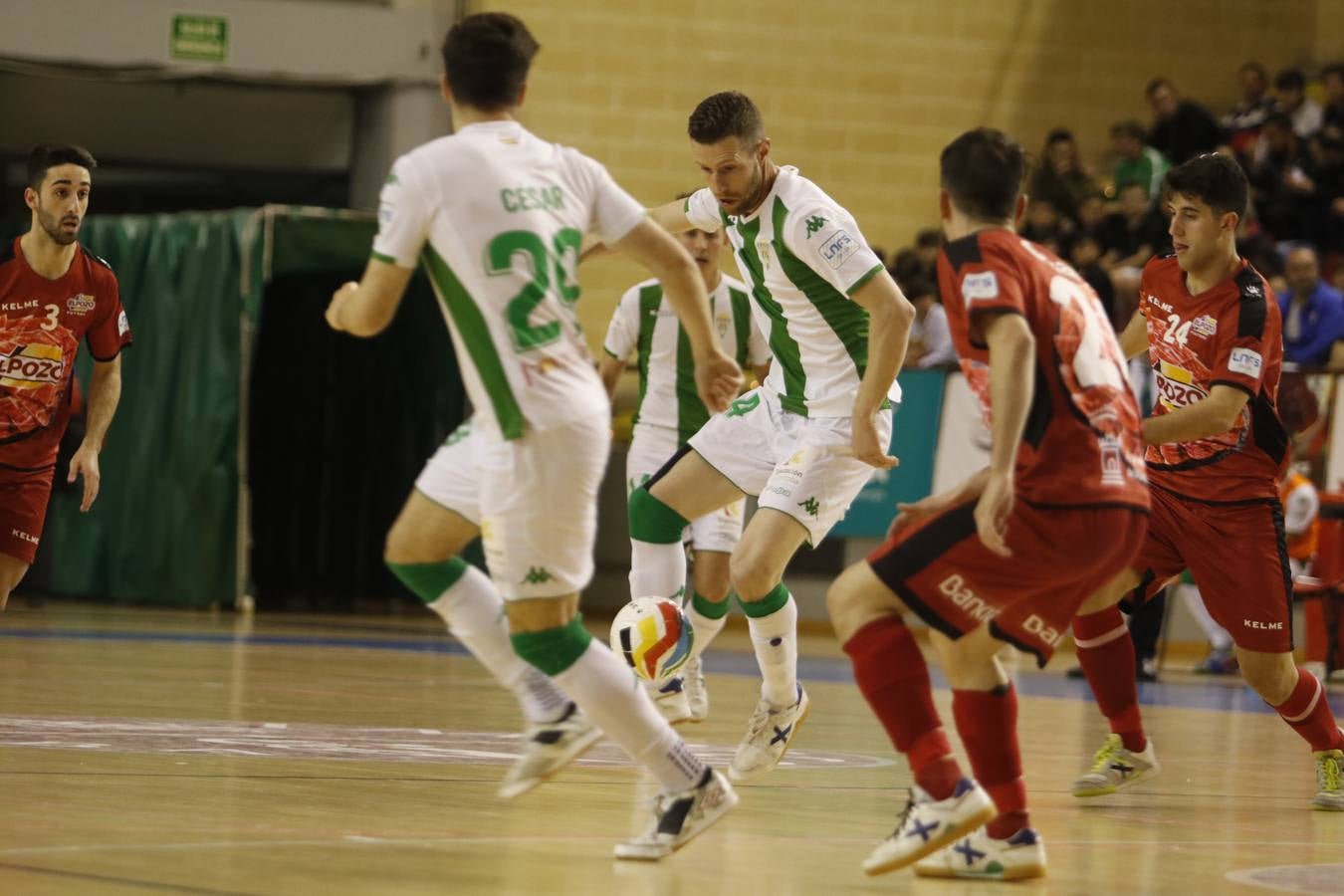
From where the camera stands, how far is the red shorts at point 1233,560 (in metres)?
7.00

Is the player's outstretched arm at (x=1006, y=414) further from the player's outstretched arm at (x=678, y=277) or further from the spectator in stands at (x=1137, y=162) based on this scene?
the spectator in stands at (x=1137, y=162)

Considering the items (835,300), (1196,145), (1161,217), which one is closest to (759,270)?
(835,300)

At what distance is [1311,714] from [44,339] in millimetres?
4925

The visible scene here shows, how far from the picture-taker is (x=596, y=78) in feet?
60.7

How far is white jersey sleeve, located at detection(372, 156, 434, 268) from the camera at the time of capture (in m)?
4.84

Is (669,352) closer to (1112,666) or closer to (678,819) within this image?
(1112,666)

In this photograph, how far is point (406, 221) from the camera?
4.84 m

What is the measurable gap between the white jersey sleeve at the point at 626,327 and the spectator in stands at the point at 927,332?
22.0 feet

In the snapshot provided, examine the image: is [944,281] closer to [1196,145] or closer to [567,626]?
[567,626]

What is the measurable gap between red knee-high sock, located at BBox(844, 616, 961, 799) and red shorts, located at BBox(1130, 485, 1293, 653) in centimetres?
232

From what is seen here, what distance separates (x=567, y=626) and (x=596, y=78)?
46.1ft

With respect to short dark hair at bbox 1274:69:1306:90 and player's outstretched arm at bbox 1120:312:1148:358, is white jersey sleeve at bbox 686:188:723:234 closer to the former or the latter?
player's outstretched arm at bbox 1120:312:1148:358

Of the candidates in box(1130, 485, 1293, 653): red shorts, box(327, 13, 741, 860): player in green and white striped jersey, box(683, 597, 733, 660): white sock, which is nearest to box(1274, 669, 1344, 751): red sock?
box(1130, 485, 1293, 653): red shorts

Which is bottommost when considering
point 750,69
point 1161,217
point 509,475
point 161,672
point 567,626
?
point 161,672
